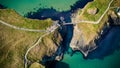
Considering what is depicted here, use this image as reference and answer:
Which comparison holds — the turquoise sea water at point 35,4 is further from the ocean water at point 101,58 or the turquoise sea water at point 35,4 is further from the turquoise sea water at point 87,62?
the turquoise sea water at point 87,62

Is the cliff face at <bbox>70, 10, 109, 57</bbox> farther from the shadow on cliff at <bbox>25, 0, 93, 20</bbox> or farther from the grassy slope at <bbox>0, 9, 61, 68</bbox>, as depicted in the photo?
the shadow on cliff at <bbox>25, 0, 93, 20</bbox>

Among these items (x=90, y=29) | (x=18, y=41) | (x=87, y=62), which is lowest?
(x=87, y=62)

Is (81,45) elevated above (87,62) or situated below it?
above

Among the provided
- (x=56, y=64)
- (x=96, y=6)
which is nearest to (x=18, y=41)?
(x=56, y=64)

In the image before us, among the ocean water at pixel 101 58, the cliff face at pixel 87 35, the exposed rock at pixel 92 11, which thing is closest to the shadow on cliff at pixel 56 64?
the ocean water at pixel 101 58

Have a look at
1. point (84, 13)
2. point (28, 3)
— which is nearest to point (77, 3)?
point (84, 13)

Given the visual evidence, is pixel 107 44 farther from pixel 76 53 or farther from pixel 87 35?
pixel 76 53

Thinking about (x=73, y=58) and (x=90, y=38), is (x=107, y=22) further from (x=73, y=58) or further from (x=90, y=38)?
(x=73, y=58)
